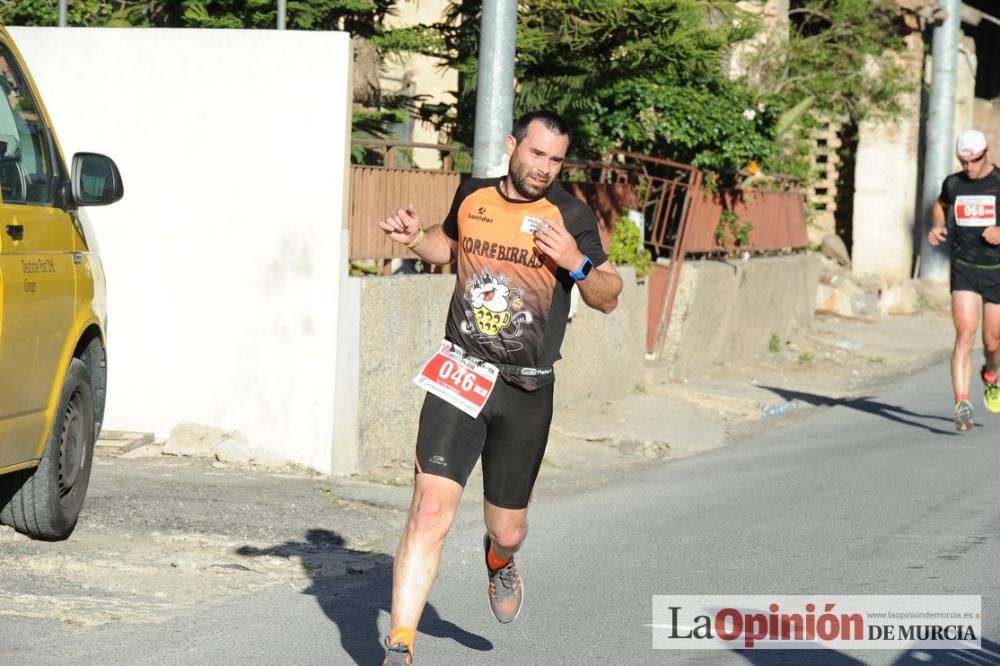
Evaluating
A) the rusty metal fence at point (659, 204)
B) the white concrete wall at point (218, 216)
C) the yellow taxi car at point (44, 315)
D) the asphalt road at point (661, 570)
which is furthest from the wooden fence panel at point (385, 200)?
the yellow taxi car at point (44, 315)

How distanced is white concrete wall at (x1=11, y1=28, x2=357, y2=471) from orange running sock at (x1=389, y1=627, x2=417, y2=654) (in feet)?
14.9

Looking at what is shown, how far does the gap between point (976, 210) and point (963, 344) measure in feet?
3.28

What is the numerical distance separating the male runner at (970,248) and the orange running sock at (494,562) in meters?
6.68

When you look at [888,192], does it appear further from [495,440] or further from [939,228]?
[495,440]

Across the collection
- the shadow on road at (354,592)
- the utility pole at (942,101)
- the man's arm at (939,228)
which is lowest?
the shadow on road at (354,592)

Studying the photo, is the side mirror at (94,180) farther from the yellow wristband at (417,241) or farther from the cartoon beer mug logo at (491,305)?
the cartoon beer mug logo at (491,305)

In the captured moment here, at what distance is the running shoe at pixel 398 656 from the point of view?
4.97 m

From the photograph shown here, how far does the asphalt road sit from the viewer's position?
19.1 feet

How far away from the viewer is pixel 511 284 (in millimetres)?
5441

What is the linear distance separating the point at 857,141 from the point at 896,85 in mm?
1890

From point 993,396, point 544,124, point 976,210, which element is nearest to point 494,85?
point 976,210

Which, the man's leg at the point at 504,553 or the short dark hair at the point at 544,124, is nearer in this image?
the short dark hair at the point at 544,124

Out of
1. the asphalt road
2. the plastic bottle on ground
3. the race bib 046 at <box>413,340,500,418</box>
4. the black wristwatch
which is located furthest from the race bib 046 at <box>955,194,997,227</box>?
the race bib 046 at <box>413,340,500,418</box>

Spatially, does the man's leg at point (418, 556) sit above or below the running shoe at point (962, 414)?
above
